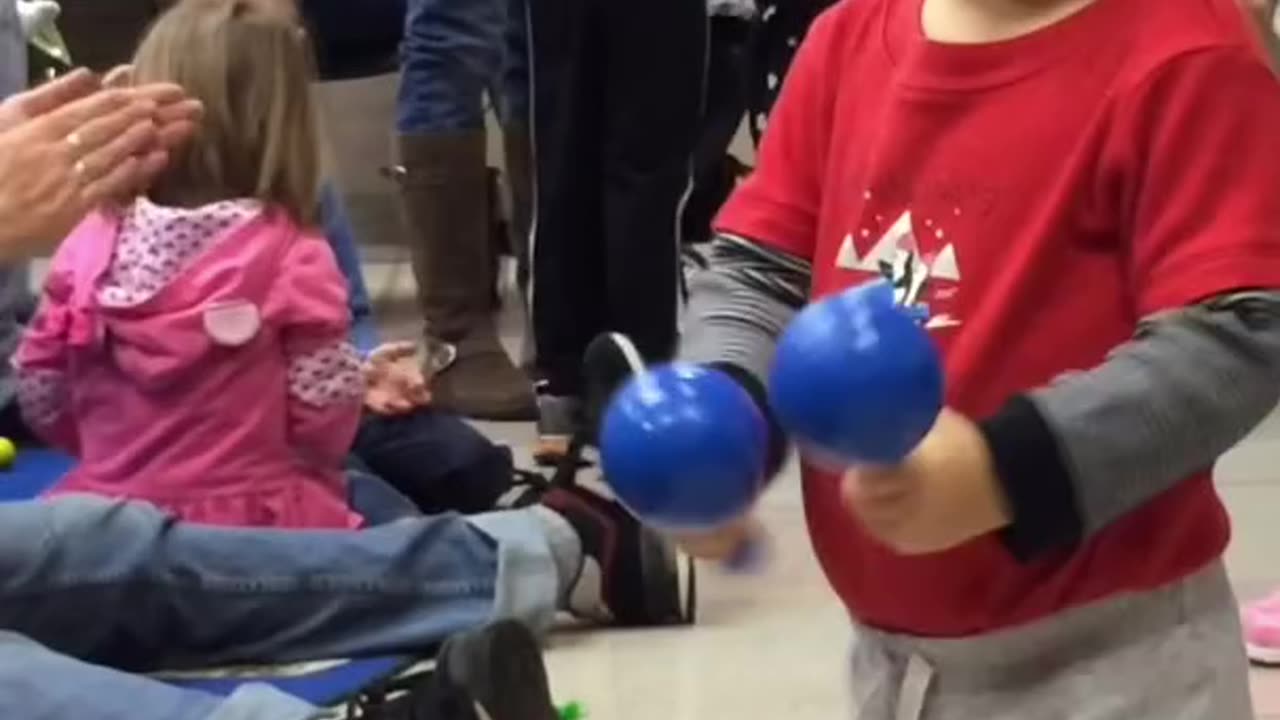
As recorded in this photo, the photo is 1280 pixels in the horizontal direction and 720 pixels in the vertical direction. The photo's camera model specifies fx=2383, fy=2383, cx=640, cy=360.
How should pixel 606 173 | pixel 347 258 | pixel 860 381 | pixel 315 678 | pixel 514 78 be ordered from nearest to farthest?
1. pixel 860 381
2. pixel 315 678
3. pixel 347 258
4. pixel 606 173
5. pixel 514 78

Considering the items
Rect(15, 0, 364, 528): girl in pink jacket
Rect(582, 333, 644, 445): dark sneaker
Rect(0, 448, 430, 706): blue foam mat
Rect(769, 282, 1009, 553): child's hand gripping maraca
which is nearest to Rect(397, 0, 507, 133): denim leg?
Rect(15, 0, 364, 528): girl in pink jacket

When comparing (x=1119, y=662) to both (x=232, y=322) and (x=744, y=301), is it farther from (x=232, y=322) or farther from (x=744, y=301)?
(x=232, y=322)

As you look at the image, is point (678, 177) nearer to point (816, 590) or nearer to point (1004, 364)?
point (816, 590)

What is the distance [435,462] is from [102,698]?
0.52 meters

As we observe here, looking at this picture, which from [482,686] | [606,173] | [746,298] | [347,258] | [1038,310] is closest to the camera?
[1038,310]

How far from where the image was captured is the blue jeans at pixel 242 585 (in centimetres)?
156

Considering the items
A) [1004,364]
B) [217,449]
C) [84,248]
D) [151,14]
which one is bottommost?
[151,14]

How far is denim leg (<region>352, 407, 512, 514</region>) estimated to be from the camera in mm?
1894

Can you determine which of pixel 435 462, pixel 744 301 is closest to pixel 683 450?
pixel 744 301

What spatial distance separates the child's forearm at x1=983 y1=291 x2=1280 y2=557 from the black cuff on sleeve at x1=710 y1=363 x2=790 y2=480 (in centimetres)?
9

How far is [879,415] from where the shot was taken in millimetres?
657

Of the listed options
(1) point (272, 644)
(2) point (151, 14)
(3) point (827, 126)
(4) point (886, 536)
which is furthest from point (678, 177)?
(4) point (886, 536)

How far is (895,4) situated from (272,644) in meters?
0.84

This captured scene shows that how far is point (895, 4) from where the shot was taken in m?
0.91
